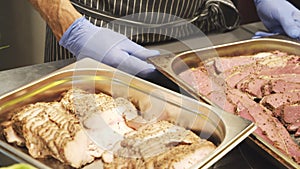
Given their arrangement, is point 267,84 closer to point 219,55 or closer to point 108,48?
point 219,55

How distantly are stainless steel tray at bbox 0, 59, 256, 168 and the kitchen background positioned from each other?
4.51 feet

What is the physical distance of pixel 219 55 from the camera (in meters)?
1.71

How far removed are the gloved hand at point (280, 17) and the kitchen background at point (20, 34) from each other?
120cm

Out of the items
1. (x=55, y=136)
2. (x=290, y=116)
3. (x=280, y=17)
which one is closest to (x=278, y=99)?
(x=290, y=116)

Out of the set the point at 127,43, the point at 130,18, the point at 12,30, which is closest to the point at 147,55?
the point at 127,43

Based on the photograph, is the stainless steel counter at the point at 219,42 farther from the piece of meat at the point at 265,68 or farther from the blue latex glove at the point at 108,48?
the piece of meat at the point at 265,68

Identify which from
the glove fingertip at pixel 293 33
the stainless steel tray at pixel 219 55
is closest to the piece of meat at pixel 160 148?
the stainless steel tray at pixel 219 55

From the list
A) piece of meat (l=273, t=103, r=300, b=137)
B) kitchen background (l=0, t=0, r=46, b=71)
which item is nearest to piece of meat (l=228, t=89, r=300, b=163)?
piece of meat (l=273, t=103, r=300, b=137)

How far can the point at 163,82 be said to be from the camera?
1.49 metres

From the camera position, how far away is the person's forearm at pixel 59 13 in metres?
1.62

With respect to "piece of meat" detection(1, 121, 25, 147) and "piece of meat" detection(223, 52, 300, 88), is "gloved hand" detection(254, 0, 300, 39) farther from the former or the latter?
"piece of meat" detection(1, 121, 25, 147)

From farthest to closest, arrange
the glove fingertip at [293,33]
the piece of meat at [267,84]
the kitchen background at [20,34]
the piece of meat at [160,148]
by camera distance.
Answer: the kitchen background at [20,34] → the glove fingertip at [293,33] → the piece of meat at [267,84] → the piece of meat at [160,148]

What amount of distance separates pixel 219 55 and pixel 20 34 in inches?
55.4

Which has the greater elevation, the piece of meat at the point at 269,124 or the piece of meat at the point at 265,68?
the piece of meat at the point at 265,68
